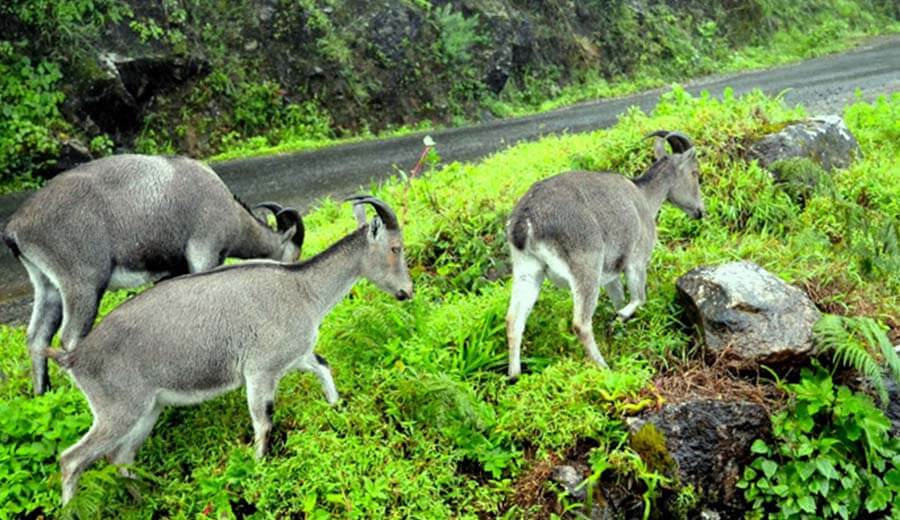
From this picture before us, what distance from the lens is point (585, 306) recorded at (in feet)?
22.5

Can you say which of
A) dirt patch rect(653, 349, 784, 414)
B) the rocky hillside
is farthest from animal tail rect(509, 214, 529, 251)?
the rocky hillside

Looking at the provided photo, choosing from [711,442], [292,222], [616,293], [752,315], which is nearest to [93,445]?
[292,222]

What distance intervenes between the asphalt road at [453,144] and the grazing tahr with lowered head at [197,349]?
4.68 meters

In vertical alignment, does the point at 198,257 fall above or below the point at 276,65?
above

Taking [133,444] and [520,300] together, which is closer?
[133,444]

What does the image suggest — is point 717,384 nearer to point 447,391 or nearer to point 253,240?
point 447,391

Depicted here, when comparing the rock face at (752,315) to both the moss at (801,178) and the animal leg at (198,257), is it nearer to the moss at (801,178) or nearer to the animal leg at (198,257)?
the moss at (801,178)

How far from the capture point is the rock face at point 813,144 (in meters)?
10.5

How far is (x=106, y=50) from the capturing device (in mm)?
17953

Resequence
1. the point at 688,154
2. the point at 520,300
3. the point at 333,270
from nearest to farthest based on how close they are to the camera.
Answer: the point at 333,270 < the point at 520,300 < the point at 688,154

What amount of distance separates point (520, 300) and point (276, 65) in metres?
15.6

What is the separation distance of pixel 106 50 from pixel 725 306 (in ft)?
49.5

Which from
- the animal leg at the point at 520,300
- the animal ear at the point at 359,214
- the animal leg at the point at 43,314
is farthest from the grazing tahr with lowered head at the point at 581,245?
the animal leg at the point at 43,314

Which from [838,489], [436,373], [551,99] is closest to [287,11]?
[551,99]
